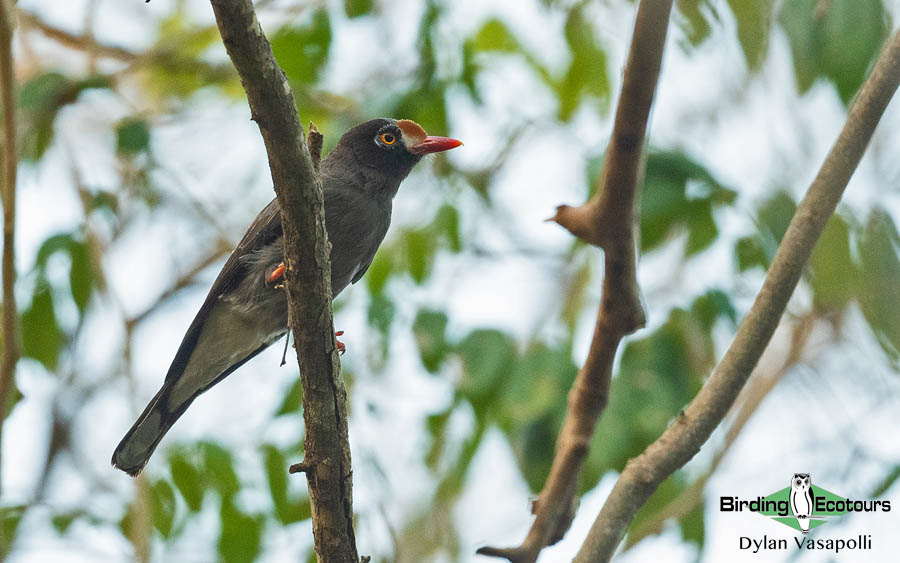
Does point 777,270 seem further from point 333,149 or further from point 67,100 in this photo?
point 67,100

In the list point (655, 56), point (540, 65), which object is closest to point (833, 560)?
point (655, 56)

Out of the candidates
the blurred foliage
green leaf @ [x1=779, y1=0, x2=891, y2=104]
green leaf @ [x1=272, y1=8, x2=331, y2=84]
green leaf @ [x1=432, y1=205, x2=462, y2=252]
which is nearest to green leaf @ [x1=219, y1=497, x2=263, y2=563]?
the blurred foliage

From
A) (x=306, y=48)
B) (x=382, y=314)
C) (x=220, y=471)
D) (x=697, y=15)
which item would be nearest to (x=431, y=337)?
→ (x=382, y=314)

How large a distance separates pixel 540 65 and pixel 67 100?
2958mm

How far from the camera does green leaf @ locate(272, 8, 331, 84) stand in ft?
16.8

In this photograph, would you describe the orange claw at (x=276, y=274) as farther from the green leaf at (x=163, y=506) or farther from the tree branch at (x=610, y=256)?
the tree branch at (x=610, y=256)

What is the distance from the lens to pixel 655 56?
2.09 m

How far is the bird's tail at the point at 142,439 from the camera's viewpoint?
14.4ft

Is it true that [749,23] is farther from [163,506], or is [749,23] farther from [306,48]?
[163,506]

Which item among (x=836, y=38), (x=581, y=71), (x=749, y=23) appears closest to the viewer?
(x=749, y=23)

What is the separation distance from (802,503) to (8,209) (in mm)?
4002

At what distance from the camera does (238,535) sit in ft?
15.6

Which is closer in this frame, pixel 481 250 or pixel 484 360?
pixel 484 360

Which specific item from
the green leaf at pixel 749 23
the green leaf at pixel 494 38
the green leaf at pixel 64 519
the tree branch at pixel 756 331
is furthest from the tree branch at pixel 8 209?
the green leaf at pixel 749 23
